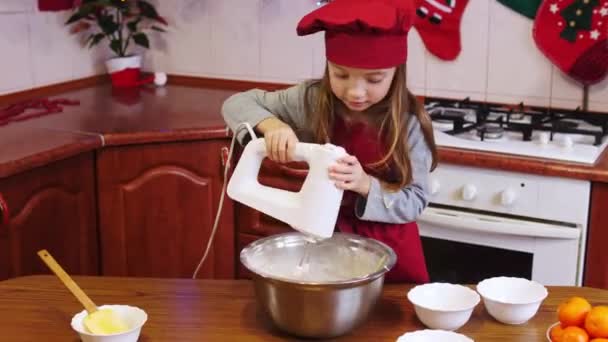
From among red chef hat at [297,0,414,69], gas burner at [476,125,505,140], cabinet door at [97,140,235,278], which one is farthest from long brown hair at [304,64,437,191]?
cabinet door at [97,140,235,278]

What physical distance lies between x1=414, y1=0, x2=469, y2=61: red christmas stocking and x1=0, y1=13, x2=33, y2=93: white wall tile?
4.16ft

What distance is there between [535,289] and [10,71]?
1885 mm

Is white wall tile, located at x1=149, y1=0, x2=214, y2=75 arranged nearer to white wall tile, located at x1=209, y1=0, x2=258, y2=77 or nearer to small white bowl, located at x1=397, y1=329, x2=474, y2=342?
white wall tile, located at x1=209, y1=0, x2=258, y2=77

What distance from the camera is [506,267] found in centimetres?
205

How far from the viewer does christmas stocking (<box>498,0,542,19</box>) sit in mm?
2348

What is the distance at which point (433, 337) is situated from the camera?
111cm

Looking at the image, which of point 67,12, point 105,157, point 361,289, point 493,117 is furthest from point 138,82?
point 361,289

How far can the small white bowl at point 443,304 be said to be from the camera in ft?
3.80

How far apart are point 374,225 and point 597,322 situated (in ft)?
1.80

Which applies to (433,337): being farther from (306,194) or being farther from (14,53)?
(14,53)

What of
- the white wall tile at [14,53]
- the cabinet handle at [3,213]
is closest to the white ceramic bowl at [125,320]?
the cabinet handle at [3,213]

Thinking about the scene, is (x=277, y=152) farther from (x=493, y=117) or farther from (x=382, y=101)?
(x=493, y=117)

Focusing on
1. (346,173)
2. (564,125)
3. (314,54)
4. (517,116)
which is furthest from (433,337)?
(314,54)

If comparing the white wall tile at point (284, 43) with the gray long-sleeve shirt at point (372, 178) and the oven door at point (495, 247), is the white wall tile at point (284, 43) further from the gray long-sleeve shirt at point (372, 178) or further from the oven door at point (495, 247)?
the gray long-sleeve shirt at point (372, 178)
